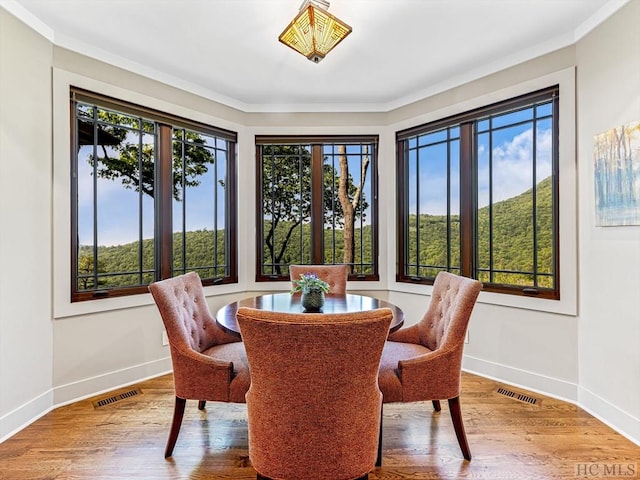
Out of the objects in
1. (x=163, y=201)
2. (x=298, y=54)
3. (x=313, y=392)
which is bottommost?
(x=313, y=392)

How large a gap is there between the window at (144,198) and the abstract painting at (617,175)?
3.16 m

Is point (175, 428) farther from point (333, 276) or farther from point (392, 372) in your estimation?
point (333, 276)

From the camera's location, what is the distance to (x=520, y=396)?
2.75 meters

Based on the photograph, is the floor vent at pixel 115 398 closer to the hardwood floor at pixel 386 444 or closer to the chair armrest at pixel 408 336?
the hardwood floor at pixel 386 444

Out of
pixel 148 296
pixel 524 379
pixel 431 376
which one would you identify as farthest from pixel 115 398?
pixel 524 379

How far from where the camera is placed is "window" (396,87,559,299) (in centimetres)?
288

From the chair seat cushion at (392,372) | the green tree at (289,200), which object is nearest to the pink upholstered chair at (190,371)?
the chair seat cushion at (392,372)

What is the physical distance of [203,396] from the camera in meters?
1.95

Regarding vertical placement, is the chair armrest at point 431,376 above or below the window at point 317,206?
below

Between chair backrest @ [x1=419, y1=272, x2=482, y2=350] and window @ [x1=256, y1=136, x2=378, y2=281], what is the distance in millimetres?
1488

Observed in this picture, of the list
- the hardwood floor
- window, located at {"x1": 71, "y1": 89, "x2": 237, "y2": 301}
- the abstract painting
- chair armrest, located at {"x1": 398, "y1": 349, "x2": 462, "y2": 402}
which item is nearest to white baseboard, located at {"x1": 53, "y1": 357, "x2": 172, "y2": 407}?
the hardwood floor

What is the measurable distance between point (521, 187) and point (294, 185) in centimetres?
221

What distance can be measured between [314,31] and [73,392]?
3037 millimetres

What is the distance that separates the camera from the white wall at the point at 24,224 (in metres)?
2.25
